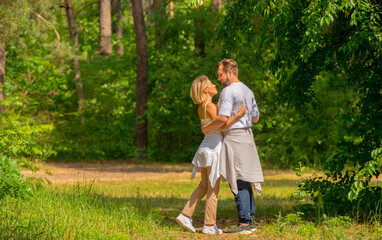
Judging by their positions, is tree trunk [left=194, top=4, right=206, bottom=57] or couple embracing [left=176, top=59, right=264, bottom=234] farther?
tree trunk [left=194, top=4, right=206, bottom=57]

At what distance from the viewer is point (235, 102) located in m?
6.52

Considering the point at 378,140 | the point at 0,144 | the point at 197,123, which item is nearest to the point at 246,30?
the point at 378,140

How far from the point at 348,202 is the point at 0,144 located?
5.02 metres

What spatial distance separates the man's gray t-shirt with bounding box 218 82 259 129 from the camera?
6.46m

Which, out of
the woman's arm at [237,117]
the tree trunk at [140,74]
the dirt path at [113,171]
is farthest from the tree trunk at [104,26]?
the woman's arm at [237,117]

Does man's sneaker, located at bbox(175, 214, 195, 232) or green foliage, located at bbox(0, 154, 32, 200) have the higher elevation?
green foliage, located at bbox(0, 154, 32, 200)

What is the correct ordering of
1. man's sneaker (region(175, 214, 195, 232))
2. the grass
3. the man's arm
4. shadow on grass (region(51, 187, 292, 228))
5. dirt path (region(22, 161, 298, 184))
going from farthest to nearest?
dirt path (region(22, 161, 298, 184)) → shadow on grass (region(51, 187, 292, 228)) → man's sneaker (region(175, 214, 195, 232)) → the man's arm → the grass

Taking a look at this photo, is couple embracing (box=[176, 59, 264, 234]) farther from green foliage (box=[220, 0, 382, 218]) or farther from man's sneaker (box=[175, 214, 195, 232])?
green foliage (box=[220, 0, 382, 218])

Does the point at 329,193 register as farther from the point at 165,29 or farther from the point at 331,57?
the point at 165,29

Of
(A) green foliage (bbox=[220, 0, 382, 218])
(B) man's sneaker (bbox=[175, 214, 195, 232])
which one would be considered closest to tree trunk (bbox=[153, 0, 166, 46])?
(A) green foliage (bbox=[220, 0, 382, 218])

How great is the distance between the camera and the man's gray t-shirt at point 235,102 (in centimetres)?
646

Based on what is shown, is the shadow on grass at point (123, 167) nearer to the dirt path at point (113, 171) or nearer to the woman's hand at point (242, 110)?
the dirt path at point (113, 171)

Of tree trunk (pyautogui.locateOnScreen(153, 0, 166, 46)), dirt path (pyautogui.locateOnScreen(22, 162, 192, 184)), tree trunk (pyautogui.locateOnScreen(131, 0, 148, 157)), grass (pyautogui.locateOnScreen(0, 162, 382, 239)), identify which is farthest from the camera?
tree trunk (pyautogui.locateOnScreen(131, 0, 148, 157))

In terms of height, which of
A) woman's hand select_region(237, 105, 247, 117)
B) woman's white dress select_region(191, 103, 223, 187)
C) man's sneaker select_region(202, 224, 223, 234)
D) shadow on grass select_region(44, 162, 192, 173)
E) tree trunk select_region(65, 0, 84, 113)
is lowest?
shadow on grass select_region(44, 162, 192, 173)
